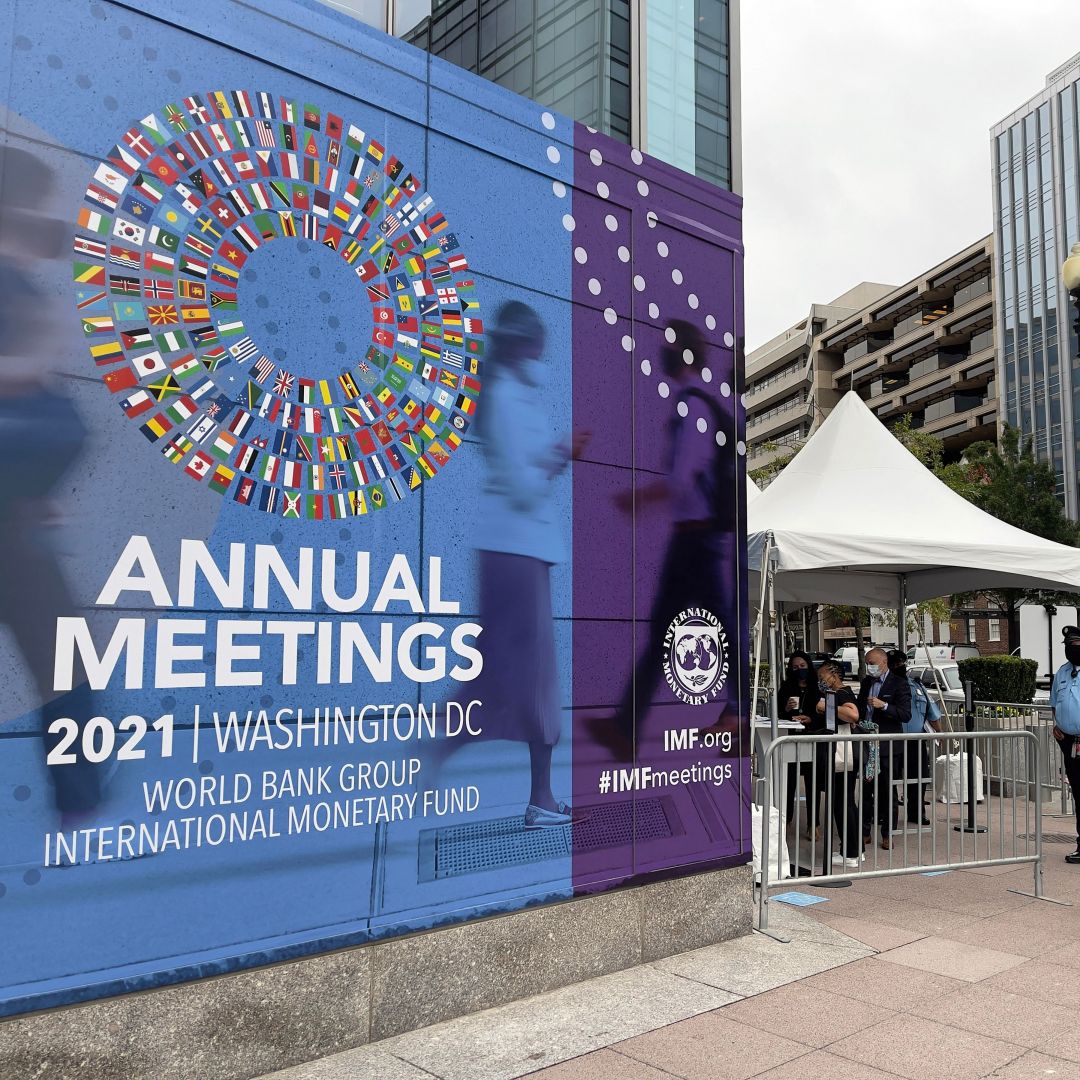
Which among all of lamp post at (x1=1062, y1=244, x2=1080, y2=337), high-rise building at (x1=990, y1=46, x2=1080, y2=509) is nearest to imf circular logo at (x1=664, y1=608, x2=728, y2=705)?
lamp post at (x1=1062, y1=244, x2=1080, y2=337)

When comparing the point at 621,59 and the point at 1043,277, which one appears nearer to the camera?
the point at 621,59

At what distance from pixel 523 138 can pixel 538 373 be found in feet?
4.00

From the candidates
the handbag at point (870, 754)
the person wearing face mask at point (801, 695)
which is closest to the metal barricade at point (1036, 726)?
the person wearing face mask at point (801, 695)

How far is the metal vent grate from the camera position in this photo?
4863mm

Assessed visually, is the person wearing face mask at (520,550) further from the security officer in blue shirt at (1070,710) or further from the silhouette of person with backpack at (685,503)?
the security officer in blue shirt at (1070,710)

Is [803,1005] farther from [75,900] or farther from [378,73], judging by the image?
[378,73]

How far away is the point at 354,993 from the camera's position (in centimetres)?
448

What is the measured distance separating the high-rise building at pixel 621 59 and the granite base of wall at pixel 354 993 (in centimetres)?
452

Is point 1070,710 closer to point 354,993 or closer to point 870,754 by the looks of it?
point 870,754

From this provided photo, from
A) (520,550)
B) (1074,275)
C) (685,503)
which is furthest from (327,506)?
(1074,275)

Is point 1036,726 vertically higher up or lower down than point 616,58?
lower down

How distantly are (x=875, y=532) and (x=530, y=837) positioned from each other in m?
4.95

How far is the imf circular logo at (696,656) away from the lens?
6044 millimetres

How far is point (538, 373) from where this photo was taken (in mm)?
5480
